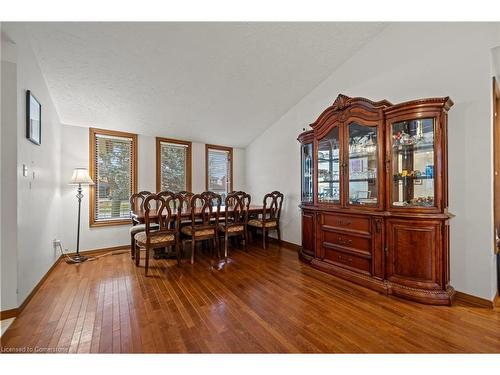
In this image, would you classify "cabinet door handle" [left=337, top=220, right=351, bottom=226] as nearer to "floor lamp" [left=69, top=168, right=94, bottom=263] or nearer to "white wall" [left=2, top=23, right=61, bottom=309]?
"white wall" [left=2, top=23, right=61, bottom=309]

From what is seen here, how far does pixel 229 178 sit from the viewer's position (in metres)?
5.51

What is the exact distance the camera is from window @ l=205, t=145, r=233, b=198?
5223mm

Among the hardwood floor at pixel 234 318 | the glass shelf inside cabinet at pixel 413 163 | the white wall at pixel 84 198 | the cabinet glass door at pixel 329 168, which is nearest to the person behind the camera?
the hardwood floor at pixel 234 318

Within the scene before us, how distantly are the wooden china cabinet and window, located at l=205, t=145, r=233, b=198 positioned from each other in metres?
2.82

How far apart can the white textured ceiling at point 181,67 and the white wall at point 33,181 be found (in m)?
0.24

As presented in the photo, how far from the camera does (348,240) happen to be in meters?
2.69

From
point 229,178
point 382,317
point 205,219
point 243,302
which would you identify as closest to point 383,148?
point 382,317

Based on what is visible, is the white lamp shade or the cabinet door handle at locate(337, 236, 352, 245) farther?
the white lamp shade

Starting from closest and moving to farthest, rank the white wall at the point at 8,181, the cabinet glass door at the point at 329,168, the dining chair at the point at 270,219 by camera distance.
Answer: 1. the white wall at the point at 8,181
2. the cabinet glass door at the point at 329,168
3. the dining chair at the point at 270,219

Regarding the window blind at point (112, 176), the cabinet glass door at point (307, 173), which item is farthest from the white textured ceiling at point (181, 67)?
the cabinet glass door at point (307, 173)

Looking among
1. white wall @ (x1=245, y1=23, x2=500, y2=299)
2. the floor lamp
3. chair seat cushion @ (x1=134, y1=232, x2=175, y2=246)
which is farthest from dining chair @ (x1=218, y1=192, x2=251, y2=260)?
white wall @ (x1=245, y1=23, x2=500, y2=299)

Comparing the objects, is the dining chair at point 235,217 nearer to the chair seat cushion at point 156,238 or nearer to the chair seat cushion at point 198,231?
the chair seat cushion at point 198,231

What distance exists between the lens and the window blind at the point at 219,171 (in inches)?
207
